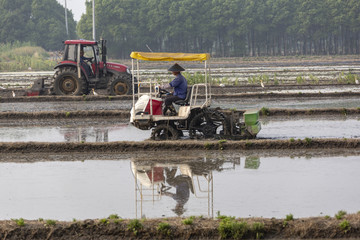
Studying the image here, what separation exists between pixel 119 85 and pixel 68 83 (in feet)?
7.69

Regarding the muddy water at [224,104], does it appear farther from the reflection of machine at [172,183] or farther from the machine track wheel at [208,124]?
the reflection of machine at [172,183]

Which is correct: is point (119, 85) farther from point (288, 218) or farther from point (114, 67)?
point (288, 218)

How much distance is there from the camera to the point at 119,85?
27844 millimetres

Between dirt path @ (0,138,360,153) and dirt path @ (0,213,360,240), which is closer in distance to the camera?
dirt path @ (0,213,360,240)

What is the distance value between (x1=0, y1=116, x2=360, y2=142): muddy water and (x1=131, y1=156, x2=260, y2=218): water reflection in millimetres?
3366

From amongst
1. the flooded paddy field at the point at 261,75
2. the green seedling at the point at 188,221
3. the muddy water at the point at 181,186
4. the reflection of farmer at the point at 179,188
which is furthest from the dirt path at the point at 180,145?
the flooded paddy field at the point at 261,75

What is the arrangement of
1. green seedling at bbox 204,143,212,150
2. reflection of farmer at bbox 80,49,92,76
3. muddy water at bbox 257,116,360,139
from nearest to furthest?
green seedling at bbox 204,143,212,150
muddy water at bbox 257,116,360,139
reflection of farmer at bbox 80,49,92,76

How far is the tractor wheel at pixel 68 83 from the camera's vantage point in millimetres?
27500

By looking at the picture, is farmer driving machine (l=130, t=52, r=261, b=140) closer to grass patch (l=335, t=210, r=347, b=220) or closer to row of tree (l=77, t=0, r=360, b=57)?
grass patch (l=335, t=210, r=347, b=220)

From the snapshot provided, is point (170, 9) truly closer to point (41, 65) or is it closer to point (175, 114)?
point (41, 65)

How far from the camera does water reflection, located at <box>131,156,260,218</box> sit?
1017 cm

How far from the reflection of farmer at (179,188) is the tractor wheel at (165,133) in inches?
130

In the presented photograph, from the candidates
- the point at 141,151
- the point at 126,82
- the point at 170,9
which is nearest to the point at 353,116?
the point at 141,151

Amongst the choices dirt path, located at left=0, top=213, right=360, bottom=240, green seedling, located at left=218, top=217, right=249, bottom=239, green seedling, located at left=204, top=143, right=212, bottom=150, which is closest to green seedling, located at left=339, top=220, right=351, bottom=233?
dirt path, located at left=0, top=213, right=360, bottom=240
